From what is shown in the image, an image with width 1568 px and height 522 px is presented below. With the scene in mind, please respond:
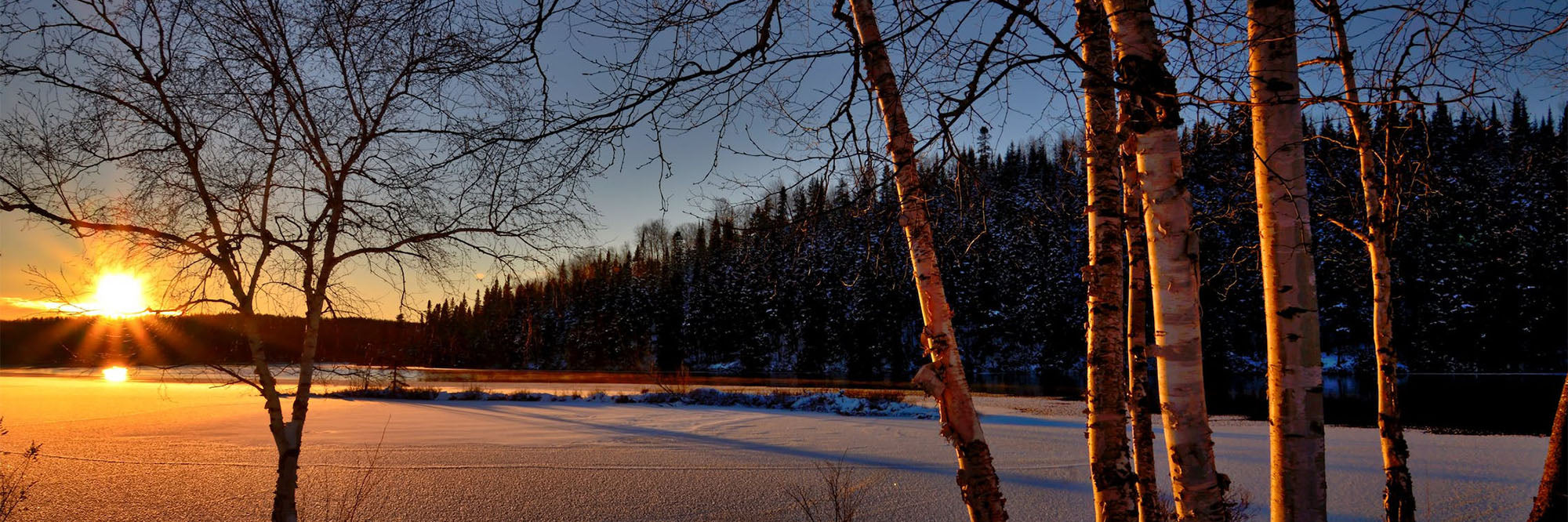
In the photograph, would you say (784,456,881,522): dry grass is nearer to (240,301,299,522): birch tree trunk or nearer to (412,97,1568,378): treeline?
(240,301,299,522): birch tree trunk

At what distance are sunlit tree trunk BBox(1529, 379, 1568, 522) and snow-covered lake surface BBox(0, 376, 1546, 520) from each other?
293 centimetres

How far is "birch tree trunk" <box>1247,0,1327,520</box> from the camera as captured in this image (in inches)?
99.0

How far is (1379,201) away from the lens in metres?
5.23

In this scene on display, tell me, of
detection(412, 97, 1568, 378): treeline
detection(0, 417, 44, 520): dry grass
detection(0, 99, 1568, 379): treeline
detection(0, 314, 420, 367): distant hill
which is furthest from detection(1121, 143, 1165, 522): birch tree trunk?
detection(412, 97, 1568, 378): treeline

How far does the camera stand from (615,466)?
8922mm

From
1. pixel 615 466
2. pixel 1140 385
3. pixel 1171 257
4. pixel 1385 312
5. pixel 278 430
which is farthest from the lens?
pixel 615 466

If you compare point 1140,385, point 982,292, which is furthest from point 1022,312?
point 1140,385

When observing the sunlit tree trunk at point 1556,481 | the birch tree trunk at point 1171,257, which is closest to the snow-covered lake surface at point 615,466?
the sunlit tree trunk at point 1556,481

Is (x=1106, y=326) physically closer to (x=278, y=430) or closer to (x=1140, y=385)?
(x=1140, y=385)

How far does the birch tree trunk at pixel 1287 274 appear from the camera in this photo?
8.25ft

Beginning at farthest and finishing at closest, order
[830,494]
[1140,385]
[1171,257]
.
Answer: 1. [830,494]
2. [1140,385]
3. [1171,257]

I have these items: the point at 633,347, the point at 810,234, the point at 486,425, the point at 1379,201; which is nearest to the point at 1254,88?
the point at 810,234

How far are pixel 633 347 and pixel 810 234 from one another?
57.2 metres

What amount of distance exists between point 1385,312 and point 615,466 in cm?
810
